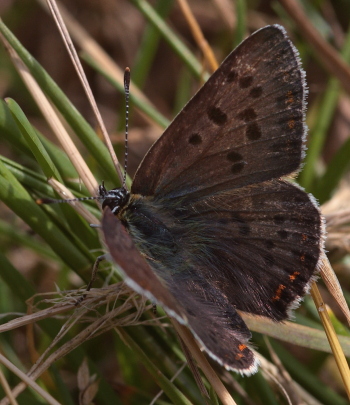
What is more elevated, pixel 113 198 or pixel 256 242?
pixel 113 198

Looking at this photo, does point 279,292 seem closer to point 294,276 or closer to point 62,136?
point 294,276

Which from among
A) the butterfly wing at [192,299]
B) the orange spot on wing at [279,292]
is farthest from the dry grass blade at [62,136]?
the orange spot on wing at [279,292]

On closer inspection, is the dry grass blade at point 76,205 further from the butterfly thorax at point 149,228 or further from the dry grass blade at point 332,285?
the dry grass blade at point 332,285

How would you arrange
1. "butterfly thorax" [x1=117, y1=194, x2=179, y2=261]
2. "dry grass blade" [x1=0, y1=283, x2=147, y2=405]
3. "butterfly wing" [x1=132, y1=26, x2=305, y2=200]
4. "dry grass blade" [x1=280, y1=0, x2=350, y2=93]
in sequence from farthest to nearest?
"dry grass blade" [x1=280, y1=0, x2=350, y2=93]
"butterfly thorax" [x1=117, y1=194, x2=179, y2=261]
"butterfly wing" [x1=132, y1=26, x2=305, y2=200]
"dry grass blade" [x1=0, y1=283, x2=147, y2=405]

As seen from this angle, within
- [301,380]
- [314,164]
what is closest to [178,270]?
[301,380]

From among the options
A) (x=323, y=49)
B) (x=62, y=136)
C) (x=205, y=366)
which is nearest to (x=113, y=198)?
(x=62, y=136)

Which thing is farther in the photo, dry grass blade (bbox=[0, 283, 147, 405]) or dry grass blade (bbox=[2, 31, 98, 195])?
dry grass blade (bbox=[2, 31, 98, 195])

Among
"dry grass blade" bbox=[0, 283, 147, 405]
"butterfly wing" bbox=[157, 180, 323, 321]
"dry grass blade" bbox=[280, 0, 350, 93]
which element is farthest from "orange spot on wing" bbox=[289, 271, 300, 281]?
"dry grass blade" bbox=[280, 0, 350, 93]

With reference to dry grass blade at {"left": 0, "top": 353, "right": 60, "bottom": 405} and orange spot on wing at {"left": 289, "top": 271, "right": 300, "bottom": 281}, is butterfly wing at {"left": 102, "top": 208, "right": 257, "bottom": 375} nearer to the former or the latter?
orange spot on wing at {"left": 289, "top": 271, "right": 300, "bottom": 281}
